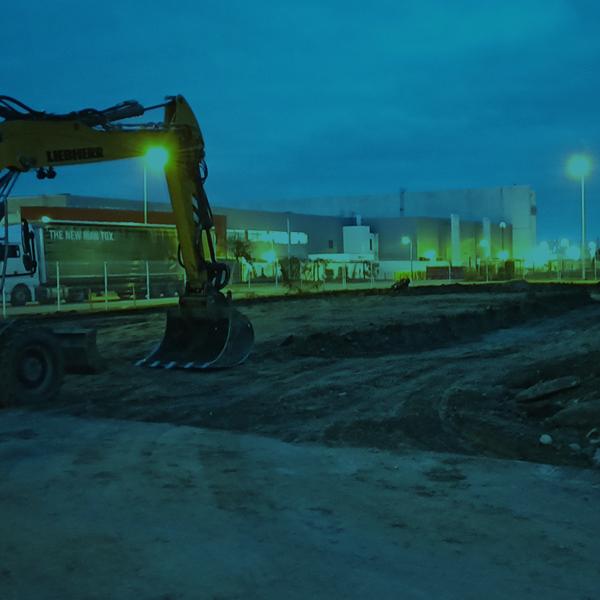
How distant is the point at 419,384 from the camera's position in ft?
42.2

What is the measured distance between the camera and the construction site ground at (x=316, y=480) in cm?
527

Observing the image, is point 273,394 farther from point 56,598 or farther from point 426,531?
point 56,598

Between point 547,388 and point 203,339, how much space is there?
6768 mm

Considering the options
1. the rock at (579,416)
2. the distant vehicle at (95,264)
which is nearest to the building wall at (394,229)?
the distant vehicle at (95,264)

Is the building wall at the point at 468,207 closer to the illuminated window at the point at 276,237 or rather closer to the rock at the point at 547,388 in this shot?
the illuminated window at the point at 276,237

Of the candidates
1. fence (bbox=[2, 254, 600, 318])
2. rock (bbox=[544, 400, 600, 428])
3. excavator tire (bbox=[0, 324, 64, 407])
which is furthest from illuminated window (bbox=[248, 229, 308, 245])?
rock (bbox=[544, 400, 600, 428])

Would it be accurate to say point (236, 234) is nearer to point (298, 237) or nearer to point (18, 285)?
point (298, 237)

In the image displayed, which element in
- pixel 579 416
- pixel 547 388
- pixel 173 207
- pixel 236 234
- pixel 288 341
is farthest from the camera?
pixel 236 234

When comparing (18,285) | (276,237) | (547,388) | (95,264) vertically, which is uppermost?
(276,237)

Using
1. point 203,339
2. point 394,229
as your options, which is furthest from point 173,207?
point 394,229

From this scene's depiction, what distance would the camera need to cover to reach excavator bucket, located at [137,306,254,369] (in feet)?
49.0

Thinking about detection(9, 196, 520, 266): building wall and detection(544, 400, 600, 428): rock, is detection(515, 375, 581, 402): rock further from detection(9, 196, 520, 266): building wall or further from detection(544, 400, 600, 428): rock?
detection(9, 196, 520, 266): building wall

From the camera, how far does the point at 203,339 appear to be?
15.3m

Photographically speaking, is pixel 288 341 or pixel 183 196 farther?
pixel 288 341
